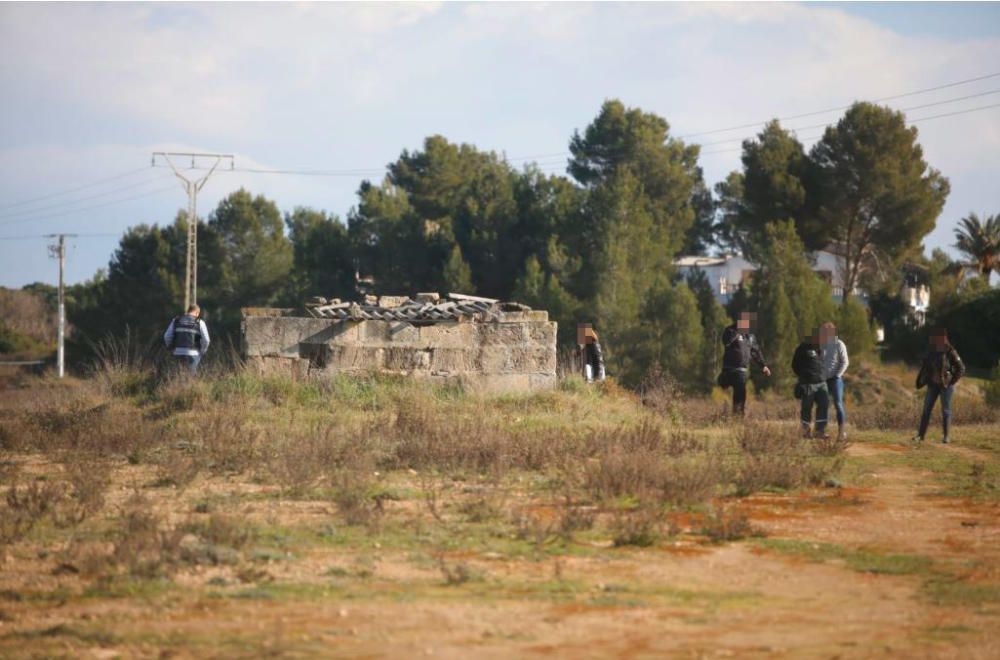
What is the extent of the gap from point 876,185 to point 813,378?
36143 millimetres

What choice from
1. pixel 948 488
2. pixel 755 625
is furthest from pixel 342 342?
pixel 755 625

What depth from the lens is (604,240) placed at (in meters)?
47.0

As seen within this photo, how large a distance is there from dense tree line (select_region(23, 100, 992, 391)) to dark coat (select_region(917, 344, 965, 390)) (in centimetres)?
2354

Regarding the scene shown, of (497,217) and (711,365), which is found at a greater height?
(497,217)

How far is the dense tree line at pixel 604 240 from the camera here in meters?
42.5

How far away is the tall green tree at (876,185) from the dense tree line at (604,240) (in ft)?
0.24

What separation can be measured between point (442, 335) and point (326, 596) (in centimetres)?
1133

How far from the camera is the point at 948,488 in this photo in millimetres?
11430

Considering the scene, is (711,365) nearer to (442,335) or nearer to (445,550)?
(442,335)

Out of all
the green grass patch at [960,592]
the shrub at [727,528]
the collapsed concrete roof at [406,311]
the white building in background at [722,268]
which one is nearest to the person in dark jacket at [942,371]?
the collapsed concrete roof at [406,311]

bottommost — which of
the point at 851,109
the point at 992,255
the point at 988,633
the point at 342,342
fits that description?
the point at 988,633

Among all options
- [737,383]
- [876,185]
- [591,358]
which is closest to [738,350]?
[737,383]

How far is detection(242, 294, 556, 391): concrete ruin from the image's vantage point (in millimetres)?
18047

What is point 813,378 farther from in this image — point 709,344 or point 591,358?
point 709,344
